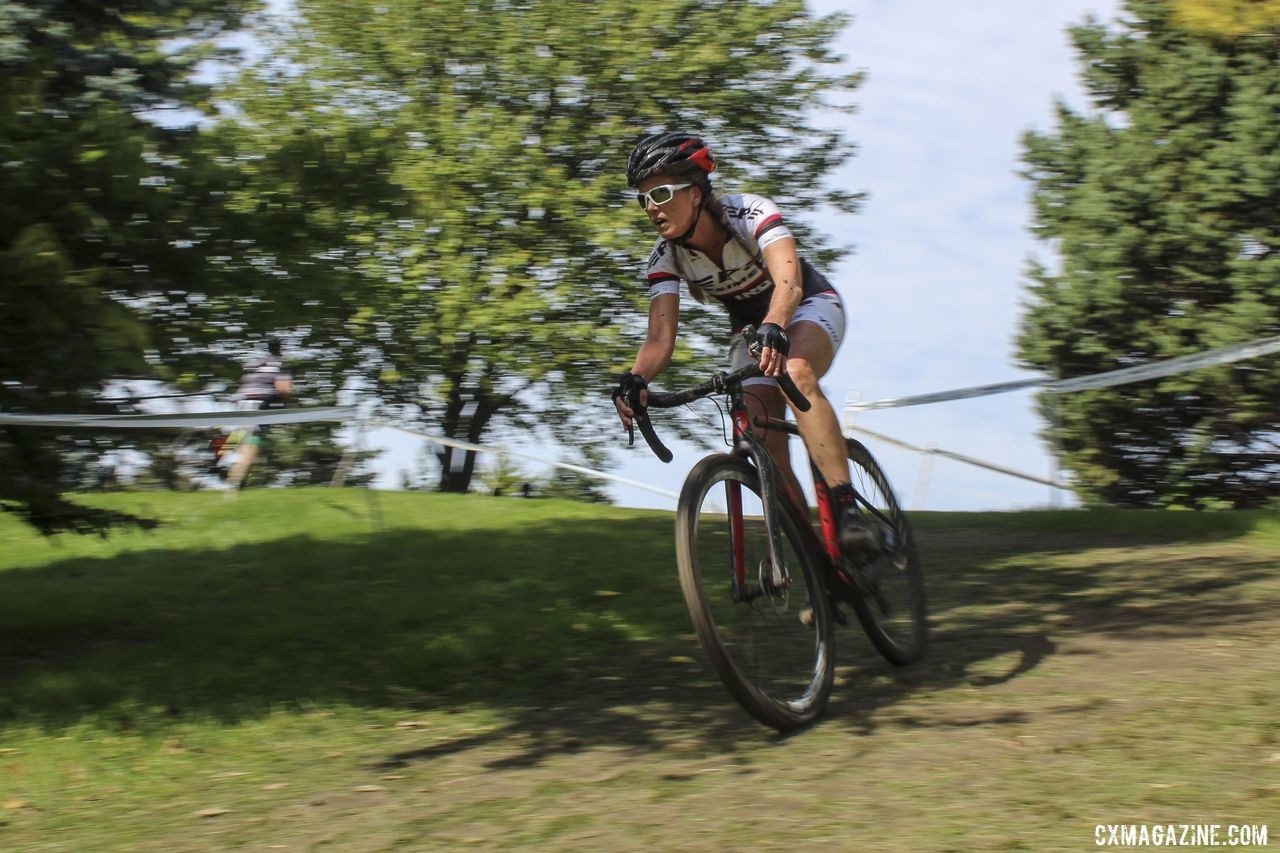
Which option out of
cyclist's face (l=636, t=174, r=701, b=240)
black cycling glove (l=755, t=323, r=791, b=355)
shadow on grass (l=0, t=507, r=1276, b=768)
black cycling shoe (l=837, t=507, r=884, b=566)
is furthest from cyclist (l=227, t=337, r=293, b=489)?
black cycling shoe (l=837, t=507, r=884, b=566)

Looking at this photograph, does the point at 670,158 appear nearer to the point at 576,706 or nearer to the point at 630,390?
the point at 630,390

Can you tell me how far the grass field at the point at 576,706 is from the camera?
174 inches

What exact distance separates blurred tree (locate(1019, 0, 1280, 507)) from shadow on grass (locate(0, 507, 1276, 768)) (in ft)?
27.5

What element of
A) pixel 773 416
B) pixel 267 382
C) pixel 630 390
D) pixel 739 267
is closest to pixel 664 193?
pixel 739 267

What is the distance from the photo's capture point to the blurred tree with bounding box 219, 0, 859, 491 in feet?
70.9

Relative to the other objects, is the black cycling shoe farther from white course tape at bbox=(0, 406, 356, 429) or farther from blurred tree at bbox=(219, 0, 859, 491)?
blurred tree at bbox=(219, 0, 859, 491)

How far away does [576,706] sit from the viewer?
6090 mm

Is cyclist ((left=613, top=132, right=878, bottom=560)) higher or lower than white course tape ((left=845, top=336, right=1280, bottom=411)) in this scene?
higher

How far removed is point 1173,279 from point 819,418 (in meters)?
14.8

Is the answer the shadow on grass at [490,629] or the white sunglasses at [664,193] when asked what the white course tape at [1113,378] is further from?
the white sunglasses at [664,193]

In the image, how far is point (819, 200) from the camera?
24.0m

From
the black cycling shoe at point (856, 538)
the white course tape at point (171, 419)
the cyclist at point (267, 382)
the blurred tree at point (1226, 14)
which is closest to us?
the black cycling shoe at point (856, 538)

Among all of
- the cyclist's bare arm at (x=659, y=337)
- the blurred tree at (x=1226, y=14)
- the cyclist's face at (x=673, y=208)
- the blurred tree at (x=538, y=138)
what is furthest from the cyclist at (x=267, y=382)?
the blurred tree at (x=538, y=138)

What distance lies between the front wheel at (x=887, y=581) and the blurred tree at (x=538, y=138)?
14082 mm
